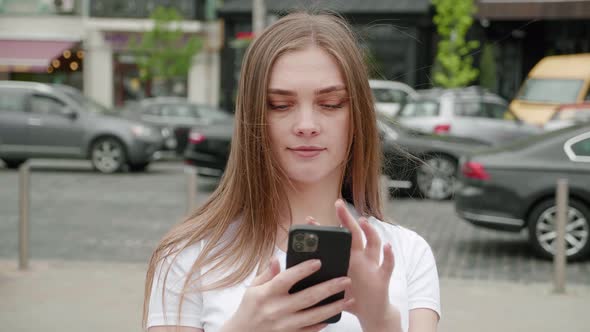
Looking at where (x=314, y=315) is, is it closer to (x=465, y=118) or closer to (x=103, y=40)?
(x=465, y=118)

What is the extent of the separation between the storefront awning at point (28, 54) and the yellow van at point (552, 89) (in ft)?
67.8

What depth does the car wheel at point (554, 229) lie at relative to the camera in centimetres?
845

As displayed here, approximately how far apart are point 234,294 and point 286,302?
34 cm

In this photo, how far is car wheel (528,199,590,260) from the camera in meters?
8.45

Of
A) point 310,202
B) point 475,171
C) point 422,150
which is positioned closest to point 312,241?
point 310,202

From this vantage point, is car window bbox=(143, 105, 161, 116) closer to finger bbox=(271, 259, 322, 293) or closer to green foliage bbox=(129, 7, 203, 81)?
green foliage bbox=(129, 7, 203, 81)

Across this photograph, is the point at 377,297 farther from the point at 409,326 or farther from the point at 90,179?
the point at 90,179

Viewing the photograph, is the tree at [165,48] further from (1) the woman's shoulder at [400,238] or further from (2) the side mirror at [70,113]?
(1) the woman's shoulder at [400,238]

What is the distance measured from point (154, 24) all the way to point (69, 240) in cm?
2426

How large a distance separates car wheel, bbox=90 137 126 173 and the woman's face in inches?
629

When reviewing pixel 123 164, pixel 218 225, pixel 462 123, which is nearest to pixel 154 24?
pixel 123 164

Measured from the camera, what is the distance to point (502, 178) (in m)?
8.88

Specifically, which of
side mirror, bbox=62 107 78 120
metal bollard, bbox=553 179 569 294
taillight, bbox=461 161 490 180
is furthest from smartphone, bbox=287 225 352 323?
side mirror, bbox=62 107 78 120

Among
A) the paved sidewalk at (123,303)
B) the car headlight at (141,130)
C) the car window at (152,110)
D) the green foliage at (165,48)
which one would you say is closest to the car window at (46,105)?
the car headlight at (141,130)
